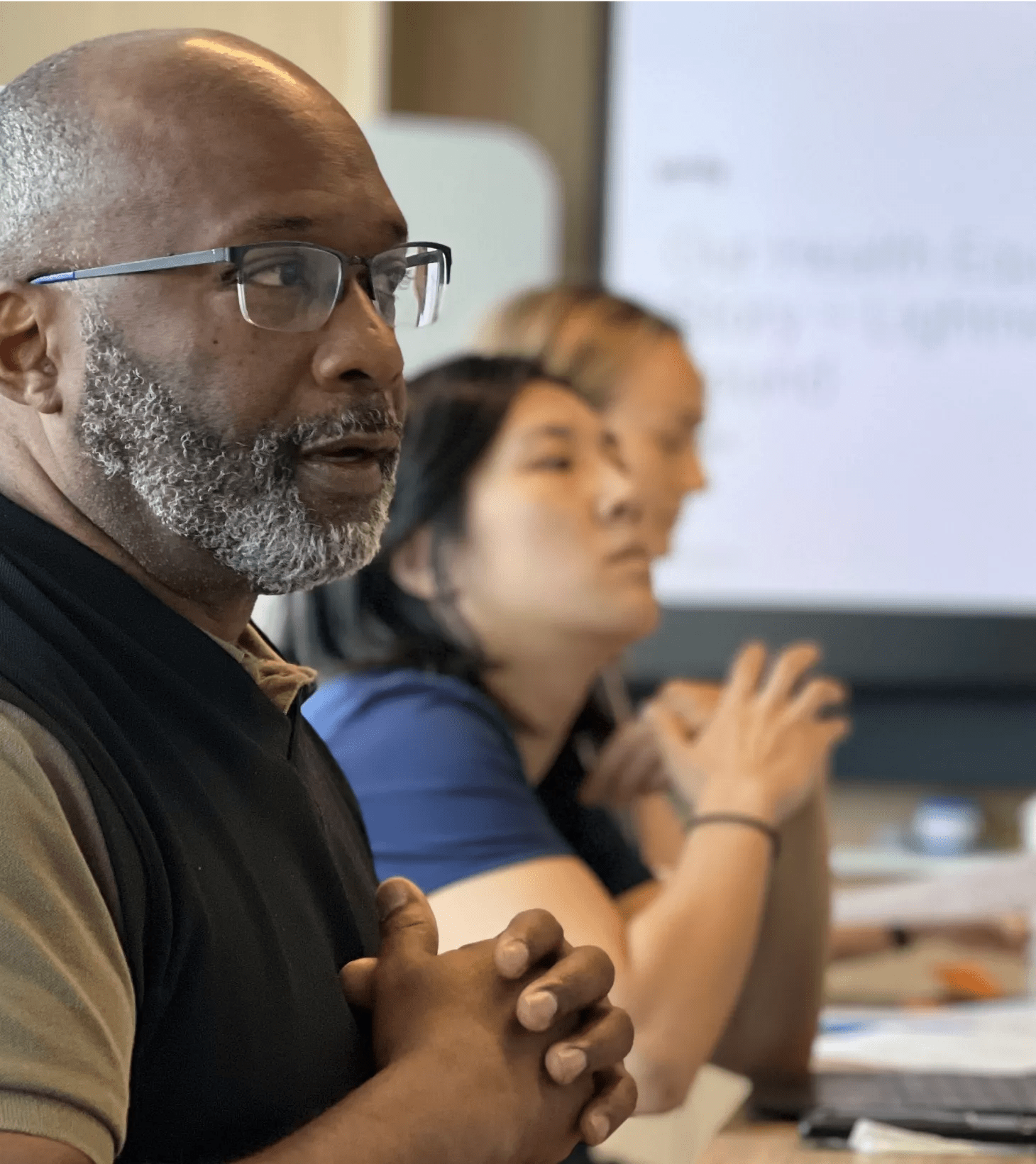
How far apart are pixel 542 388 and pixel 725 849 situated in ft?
1.44

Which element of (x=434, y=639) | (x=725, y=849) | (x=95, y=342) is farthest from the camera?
(x=434, y=639)

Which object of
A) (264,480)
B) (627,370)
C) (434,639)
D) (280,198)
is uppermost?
(280,198)

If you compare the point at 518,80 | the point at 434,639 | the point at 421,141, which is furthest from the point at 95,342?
the point at 518,80

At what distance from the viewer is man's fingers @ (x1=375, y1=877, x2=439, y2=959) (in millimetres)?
671

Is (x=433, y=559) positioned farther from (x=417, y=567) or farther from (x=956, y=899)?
(x=956, y=899)

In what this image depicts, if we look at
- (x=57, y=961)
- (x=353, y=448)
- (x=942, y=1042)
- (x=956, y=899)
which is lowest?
(x=956, y=899)

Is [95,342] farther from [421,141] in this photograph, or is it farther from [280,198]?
[421,141]

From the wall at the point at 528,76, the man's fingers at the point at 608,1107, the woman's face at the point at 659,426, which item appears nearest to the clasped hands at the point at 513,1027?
the man's fingers at the point at 608,1107

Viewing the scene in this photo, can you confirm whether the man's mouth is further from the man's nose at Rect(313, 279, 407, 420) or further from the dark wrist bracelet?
the dark wrist bracelet

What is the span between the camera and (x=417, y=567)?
136 centimetres

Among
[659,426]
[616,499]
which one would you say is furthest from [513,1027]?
[659,426]

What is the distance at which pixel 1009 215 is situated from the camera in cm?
272

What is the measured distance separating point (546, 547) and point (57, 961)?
860 millimetres

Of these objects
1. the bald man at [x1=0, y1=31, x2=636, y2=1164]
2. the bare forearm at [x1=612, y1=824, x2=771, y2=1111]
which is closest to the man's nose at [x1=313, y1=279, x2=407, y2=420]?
the bald man at [x1=0, y1=31, x2=636, y2=1164]
